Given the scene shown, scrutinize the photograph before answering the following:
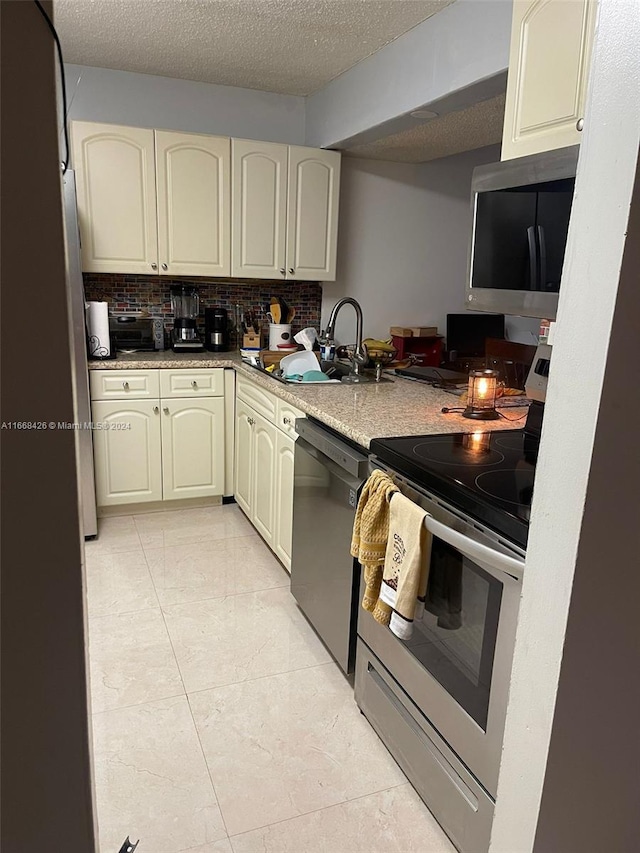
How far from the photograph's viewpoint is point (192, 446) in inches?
139

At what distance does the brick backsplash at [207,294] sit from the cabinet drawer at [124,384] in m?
0.61

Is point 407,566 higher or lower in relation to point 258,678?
higher

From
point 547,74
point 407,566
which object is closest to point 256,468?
point 407,566

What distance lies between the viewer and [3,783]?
67 cm

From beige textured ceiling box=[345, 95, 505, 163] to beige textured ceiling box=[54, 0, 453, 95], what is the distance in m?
0.43

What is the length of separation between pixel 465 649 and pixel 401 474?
18.4 inches

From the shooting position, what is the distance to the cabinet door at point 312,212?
3.61 metres

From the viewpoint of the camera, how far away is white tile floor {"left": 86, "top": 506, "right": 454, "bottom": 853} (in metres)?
1.57

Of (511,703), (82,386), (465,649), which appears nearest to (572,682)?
(511,703)

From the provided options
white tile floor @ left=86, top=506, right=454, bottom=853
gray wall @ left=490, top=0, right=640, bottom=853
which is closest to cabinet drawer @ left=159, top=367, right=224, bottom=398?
white tile floor @ left=86, top=506, right=454, bottom=853

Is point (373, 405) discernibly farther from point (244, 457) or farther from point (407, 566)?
point (244, 457)

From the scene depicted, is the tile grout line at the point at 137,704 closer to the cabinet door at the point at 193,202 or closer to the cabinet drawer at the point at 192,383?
the cabinet drawer at the point at 192,383

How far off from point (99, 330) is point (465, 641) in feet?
8.40

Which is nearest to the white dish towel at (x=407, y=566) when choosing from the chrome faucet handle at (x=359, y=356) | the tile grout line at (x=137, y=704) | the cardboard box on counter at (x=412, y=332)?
the tile grout line at (x=137, y=704)
